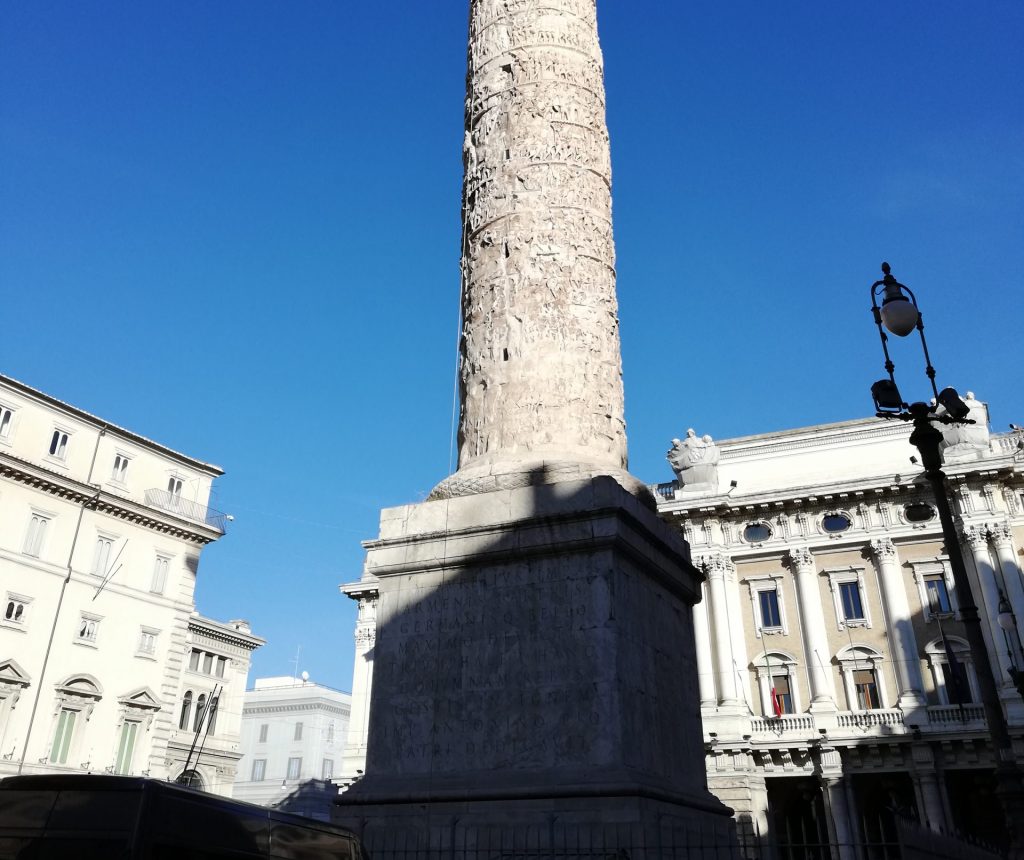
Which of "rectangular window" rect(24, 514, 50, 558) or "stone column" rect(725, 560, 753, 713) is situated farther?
"stone column" rect(725, 560, 753, 713)

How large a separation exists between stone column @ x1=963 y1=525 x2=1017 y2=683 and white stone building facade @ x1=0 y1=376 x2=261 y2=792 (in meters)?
24.4

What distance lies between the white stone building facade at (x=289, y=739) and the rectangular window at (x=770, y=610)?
110ft

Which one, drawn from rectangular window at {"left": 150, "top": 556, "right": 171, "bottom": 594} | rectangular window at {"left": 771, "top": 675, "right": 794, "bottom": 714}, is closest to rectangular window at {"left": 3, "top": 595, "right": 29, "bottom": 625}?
rectangular window at {"left": 150, "top": 556, "right": 171, "bottom": 594}

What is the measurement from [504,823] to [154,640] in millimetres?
25109

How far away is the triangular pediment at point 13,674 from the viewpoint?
2356cm

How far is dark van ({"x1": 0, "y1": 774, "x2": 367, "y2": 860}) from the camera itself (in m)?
4.09

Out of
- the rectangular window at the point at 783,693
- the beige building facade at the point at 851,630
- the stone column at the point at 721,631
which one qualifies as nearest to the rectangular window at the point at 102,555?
the beige building facade at the point at 851,630

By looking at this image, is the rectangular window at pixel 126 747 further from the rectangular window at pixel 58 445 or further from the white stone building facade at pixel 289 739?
the white stone building facade at pixel 289 739

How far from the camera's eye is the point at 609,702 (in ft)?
19.6

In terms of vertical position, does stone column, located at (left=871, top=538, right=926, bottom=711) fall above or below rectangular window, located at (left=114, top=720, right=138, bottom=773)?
above

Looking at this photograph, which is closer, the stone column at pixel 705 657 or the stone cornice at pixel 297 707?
the stone column at pixel 705 657

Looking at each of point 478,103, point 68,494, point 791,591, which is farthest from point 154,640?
point 478,103

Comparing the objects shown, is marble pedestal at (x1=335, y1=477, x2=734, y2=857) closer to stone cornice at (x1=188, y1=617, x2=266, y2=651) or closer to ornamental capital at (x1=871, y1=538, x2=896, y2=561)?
ornamental capital at (x1=871, y1=538, x2=896, y2=561)

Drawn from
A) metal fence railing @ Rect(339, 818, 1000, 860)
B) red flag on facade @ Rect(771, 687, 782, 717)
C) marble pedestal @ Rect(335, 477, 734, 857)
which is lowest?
metal fence railing @ Rect(339, 818, 1000, 860)
